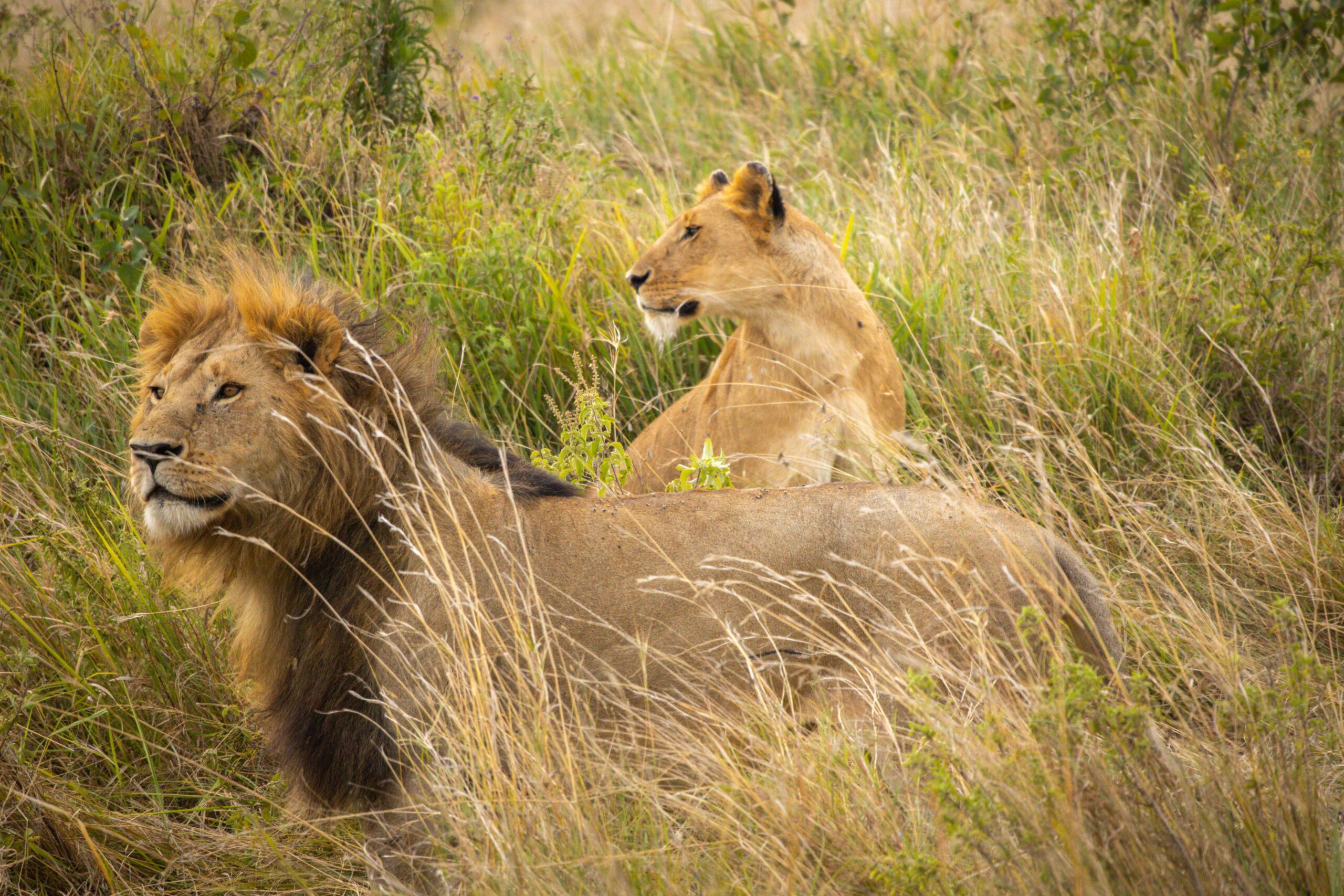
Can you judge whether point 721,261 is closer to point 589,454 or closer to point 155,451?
point 589,454

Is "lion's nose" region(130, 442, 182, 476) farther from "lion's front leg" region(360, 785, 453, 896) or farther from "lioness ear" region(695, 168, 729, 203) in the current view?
"lioness ear" region(695, 168, 729, 203)

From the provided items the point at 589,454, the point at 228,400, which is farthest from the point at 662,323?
the point at 228,400

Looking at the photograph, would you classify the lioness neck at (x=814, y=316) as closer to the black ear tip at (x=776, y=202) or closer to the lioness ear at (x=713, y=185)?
the black ear tip at (x=776, y=202)

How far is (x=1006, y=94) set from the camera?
739 centimetres

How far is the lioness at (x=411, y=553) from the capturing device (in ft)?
9.12

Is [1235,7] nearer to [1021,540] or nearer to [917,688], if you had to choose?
[1021,540]

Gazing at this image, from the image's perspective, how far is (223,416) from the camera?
2.82m

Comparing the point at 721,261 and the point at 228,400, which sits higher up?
the point at 228,400

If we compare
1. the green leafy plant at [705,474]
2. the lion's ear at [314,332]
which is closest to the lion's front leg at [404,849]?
the lion's ear at [314,332]

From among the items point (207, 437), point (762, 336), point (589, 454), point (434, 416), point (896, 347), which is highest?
point (207, 437)

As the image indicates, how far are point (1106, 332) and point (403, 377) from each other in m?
3.01

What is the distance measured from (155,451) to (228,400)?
8.3 inches

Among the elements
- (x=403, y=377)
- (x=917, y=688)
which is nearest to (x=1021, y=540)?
(x=917, y=688)

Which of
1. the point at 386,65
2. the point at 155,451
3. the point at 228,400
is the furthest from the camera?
the point at 386,65
